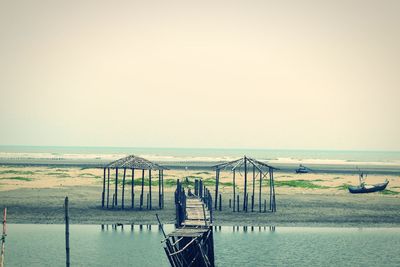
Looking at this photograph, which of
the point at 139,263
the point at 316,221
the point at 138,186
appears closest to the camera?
the point at 139,263

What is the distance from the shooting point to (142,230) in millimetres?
37969

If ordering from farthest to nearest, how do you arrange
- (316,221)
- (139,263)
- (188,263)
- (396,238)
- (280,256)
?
(316,221), (396,238), (280,256), (139,263), (188,263)

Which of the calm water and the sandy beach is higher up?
the sandy beach

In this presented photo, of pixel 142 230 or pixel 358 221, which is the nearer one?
pixel 142 230

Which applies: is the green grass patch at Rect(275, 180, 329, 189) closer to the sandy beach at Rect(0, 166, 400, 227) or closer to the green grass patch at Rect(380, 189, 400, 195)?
the sandy beach at Rect(0, 166, 400, 227)

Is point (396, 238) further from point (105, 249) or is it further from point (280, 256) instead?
point (105, 249)

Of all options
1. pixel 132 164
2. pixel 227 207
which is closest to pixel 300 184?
pixel 227 207

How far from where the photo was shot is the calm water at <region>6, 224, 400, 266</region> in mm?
30016

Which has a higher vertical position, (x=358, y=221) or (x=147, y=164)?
(x=147, y=164)

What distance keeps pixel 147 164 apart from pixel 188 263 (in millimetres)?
22096

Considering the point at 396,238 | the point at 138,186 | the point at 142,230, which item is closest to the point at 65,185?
the point at 138,186

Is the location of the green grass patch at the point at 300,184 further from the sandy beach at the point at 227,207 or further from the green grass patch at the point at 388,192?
the green grass patch at the point at 388,192

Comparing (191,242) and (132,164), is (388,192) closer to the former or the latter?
(132,164)

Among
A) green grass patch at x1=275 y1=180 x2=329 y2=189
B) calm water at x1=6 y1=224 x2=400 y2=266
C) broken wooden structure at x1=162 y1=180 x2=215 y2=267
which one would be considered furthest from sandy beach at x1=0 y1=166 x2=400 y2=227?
broken wooden structure at x1=162 y1=180 x2=215 y2=267
